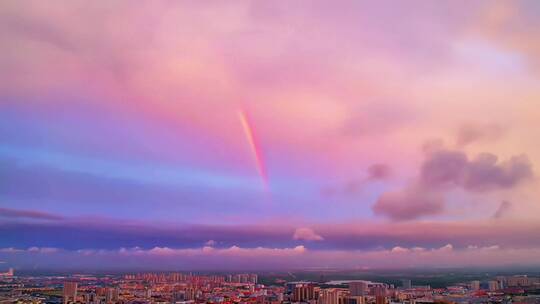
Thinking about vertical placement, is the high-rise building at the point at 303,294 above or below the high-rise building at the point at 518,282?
below

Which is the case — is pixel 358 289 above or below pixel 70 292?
below

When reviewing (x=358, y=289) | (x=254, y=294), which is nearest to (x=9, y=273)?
(x=254, y=294)

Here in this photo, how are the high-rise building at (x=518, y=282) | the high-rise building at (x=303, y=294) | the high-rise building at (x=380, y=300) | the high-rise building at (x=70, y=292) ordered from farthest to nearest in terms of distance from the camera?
1. the high-rise building at (x=518, y=282)
2. the high-rise building at (x=303, y=294)
3. the high-rise building at (x=70, y=292)
4. the high-rise building at (x=380, y=300)

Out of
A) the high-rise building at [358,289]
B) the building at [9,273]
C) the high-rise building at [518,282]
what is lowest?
the high-rise building at [358,289]

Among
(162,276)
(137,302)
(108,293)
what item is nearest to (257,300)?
(137,302)

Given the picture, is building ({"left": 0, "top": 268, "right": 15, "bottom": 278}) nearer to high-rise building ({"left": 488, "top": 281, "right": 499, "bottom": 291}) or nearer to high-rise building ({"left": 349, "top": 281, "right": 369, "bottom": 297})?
high-rise building ({"left": 349, "top": 281, "right": 369, "bottom": 297})

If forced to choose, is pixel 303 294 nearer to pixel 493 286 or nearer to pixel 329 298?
pixel 329 298

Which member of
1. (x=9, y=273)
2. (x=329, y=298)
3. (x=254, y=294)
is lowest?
(x=254, y=294)

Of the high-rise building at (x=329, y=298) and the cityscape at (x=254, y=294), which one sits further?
the cityscape at (x=254, y=294)

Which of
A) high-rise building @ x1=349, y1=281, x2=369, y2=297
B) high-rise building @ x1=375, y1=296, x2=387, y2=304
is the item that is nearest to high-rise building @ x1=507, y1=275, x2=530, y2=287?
high-rise building @ x1=349, y1=281, x2=369, y2=297

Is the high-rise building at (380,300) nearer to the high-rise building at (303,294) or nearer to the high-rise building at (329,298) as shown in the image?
the high-rise building at (329,298)

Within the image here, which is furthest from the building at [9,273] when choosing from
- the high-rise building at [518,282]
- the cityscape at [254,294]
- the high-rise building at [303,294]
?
the high-rise building at [518,282]

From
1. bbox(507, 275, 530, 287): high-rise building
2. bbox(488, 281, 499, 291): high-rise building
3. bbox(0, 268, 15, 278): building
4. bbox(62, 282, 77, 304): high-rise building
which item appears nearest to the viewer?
bbox(62, 282, 77, 304): high-rise building
